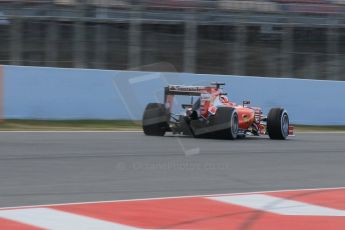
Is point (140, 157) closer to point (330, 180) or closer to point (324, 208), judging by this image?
point (330, 180)

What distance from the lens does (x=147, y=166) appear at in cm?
1042

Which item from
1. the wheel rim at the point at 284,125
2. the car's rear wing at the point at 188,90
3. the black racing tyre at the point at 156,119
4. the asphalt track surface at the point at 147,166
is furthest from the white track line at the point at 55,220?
the wheel rim at the point at 284,125

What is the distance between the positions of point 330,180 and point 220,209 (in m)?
3.06

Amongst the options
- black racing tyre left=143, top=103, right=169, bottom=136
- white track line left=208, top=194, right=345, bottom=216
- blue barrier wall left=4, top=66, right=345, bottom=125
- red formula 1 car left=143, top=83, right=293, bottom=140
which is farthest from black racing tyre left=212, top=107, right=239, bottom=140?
white track line left=208, top=194, right=345, bottom=216

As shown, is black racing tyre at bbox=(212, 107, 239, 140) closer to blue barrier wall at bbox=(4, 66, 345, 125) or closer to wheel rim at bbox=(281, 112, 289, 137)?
wheel rim at bbox=(281, 112, 289, 137)

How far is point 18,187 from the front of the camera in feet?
26.7

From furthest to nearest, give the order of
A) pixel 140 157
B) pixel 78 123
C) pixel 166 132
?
pixel 78 123, pixel 166 132, pixel 140 157

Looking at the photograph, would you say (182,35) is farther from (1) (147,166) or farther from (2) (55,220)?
(2) (55,220)

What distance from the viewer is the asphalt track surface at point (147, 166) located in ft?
26.9

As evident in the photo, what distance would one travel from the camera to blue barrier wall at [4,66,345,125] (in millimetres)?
17688

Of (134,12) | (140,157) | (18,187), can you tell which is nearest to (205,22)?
(134,12)

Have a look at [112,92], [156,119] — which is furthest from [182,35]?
[156,119]

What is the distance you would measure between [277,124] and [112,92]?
15.9 feet

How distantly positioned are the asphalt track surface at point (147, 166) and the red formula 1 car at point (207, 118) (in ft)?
0.82
